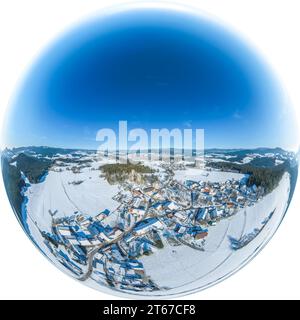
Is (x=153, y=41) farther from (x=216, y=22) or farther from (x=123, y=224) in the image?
(x=123, y=224)

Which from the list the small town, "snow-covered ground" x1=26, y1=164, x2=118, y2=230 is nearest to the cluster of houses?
the small town

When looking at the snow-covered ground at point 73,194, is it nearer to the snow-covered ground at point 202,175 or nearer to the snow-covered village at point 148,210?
the snow-covered village at point 148,210

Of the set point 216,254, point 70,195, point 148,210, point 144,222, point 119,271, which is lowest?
point 119,271

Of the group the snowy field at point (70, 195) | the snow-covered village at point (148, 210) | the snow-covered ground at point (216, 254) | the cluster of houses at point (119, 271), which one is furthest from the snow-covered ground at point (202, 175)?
the cluster of houses at point (119, 271)

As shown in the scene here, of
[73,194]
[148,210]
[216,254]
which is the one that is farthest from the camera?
[216,254]

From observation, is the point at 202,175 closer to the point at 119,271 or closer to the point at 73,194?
the point at 73,194

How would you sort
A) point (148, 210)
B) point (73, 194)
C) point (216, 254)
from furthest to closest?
point (216, 254) < point (73, 194) < point (148, 210)

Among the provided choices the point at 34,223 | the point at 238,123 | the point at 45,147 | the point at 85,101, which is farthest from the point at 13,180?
the point at 238,123

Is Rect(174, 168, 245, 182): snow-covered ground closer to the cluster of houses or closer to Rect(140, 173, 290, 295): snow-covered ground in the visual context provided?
Rect(140, 173, 290, 295): snow-covered ground

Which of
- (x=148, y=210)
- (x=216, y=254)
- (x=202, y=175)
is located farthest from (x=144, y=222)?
(x=216, y=254)
